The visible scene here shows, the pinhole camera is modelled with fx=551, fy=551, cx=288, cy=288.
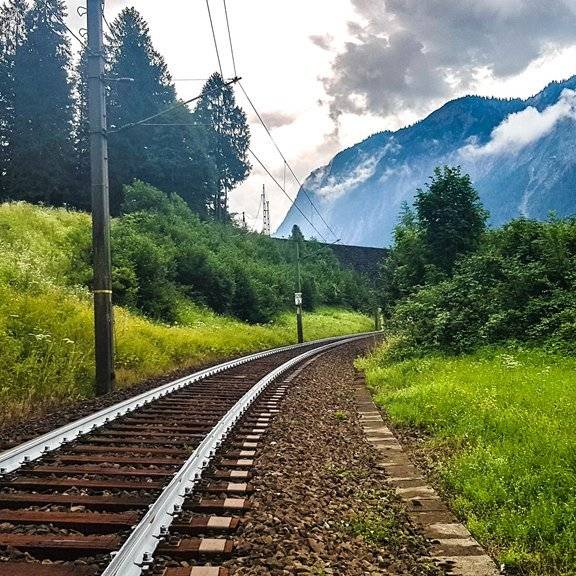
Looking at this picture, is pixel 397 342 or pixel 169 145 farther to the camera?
pixel 169 145

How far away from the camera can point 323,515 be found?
407 centimetres

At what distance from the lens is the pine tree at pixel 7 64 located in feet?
117

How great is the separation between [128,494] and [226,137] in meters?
57.4

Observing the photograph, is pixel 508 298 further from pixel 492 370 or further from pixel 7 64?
pixel 7 64

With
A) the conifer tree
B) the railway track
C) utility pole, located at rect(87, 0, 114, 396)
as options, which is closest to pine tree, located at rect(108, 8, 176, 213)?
the conifer tree

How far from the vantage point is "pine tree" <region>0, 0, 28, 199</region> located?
117 feet

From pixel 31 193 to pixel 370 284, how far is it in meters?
46.3

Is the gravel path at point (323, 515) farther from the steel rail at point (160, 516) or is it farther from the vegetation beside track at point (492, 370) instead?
the vegetation beside track at point (492, 370)

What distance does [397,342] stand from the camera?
16.0m

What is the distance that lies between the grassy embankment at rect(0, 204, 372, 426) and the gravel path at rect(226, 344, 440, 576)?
3.74m

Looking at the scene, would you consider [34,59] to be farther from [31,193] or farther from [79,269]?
[79,269]

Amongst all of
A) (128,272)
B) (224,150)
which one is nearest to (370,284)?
(224,150)

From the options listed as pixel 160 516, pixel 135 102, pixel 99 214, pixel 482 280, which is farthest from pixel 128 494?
pixel 135 102

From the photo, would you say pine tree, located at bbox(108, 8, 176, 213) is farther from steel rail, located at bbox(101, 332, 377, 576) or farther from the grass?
steel rail, located at bbox(101, 332, 377, 576)
